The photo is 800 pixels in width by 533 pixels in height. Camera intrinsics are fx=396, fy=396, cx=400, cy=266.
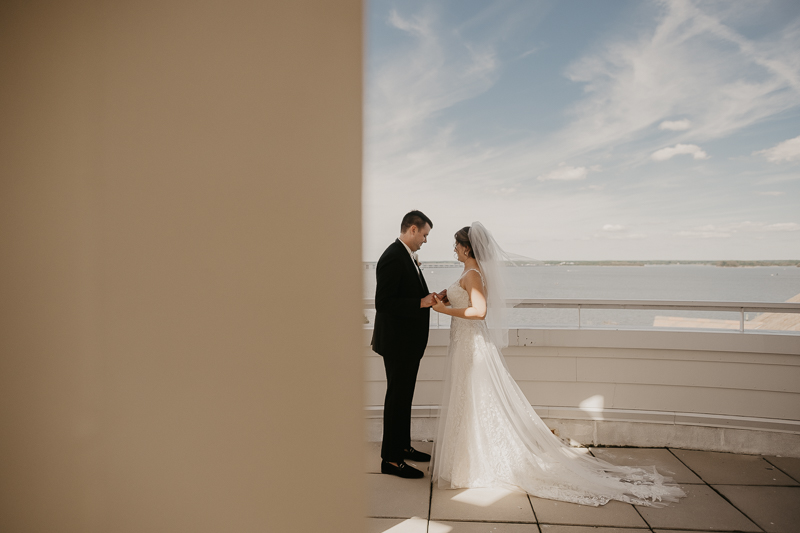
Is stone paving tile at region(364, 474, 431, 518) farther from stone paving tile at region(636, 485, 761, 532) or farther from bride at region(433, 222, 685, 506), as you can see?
stone paving tile at region(636, 485, 761, 532)

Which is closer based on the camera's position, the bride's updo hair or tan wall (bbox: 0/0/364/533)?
tan wall (bbox: 0/0/364/533)

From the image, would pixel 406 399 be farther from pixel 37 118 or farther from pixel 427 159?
pixel 427 159

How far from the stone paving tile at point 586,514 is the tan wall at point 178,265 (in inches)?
88.9

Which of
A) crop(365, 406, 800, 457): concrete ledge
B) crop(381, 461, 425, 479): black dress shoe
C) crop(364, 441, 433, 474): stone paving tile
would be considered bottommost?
crop(364, 441, 433, 474): stone paving tile

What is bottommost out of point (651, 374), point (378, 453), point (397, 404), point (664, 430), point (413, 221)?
point (378, 453)

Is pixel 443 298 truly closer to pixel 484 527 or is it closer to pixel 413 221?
pixel 413 221

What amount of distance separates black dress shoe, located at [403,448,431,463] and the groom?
0.14 meters

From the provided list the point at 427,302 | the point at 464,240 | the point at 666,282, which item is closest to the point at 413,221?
the point at 464,240

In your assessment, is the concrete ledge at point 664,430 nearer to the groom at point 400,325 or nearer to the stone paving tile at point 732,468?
the stone paving tile at point 732,468

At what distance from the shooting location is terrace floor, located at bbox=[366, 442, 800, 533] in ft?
7.17

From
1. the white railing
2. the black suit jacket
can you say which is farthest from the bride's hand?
the white railing

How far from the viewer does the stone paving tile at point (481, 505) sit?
7.55ft

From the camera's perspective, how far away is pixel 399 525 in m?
2.24

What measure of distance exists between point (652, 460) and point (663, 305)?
120 centimetres
